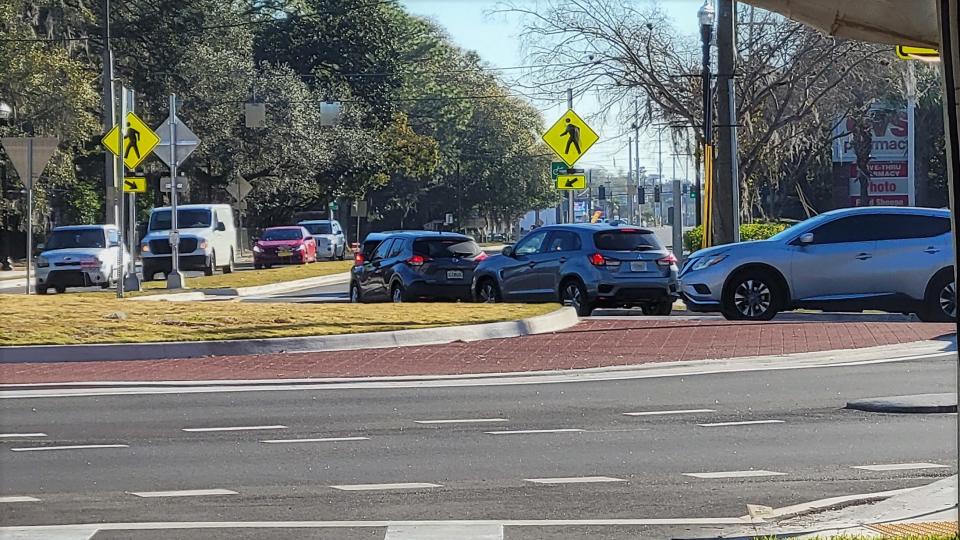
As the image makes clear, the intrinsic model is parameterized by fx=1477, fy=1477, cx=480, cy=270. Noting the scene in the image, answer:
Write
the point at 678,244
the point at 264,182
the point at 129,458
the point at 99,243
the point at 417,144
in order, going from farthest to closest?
the point at 417,144 < the point at 264,182 < the point at 678,244 < the point at 99,243 < the point at 129,458

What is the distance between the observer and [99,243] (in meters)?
38.6

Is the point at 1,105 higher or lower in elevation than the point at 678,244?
higher

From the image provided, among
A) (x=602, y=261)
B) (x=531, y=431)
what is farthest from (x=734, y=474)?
(x=602, y=261)

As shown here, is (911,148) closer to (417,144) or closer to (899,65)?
(899,65)

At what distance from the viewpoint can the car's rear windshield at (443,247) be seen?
27562mm

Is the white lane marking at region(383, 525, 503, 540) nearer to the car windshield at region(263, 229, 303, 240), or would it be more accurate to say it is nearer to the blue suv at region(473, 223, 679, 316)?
the blue suv at region(473, 223, 679, 316)

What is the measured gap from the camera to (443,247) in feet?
91.1

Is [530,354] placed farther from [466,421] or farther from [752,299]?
[466,421]

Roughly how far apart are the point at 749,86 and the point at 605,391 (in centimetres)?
2319

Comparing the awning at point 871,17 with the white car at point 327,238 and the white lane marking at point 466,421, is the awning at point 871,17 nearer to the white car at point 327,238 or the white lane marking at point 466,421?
the white lane marking at point 466,421

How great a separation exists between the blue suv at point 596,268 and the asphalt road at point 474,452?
839 centimetres

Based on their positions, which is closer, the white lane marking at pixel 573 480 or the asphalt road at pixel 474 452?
the asphalt road at pixel 474 452

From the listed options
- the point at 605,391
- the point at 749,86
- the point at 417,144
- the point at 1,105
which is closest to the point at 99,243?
the point at 1,105

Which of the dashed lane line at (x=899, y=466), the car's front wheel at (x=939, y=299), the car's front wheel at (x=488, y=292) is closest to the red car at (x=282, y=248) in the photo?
the car's front wheel at (x=488, y=292)
